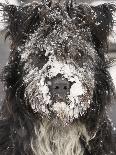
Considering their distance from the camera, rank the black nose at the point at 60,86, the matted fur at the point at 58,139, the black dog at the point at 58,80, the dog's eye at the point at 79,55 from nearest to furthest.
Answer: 1. the black nose at the point at 60,86
2. the black dog at the point at 58,80
3. the dog's eye at the point at 79,55
4. the matted fur at the point at 58,139

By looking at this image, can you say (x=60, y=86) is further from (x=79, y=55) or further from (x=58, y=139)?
(x=58, y=139)

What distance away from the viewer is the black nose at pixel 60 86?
370 centimetres

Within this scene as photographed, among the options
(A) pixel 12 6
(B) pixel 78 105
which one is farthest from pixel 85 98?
(A) pixel 12 6

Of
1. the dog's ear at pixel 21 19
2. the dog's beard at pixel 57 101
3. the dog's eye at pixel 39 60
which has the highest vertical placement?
the dog's ear at pixel 21 19

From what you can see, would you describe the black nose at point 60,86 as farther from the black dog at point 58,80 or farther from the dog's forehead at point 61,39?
the dog's forehead at point 61,39

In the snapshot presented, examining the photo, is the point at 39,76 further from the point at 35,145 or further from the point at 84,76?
the point at 35,145

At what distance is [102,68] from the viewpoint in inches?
162

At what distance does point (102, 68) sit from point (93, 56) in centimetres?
14

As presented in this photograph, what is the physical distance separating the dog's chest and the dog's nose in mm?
471

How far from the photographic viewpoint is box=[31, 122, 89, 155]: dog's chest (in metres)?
4.14

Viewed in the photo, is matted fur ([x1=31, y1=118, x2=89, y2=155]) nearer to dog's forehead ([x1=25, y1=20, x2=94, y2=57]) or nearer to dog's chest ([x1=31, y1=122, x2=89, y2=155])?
dog's chest ([x1=31, y1=122, x2=89, y2=155])

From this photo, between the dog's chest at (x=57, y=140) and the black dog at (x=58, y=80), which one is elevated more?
the black dog at (x=58, y=80)

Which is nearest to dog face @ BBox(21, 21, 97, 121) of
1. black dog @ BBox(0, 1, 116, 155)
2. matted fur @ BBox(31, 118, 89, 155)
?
black dog @ BBox(0, 1, 116, 155)

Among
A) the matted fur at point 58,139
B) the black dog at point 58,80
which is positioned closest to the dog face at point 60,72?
the black dog at point 58,80
